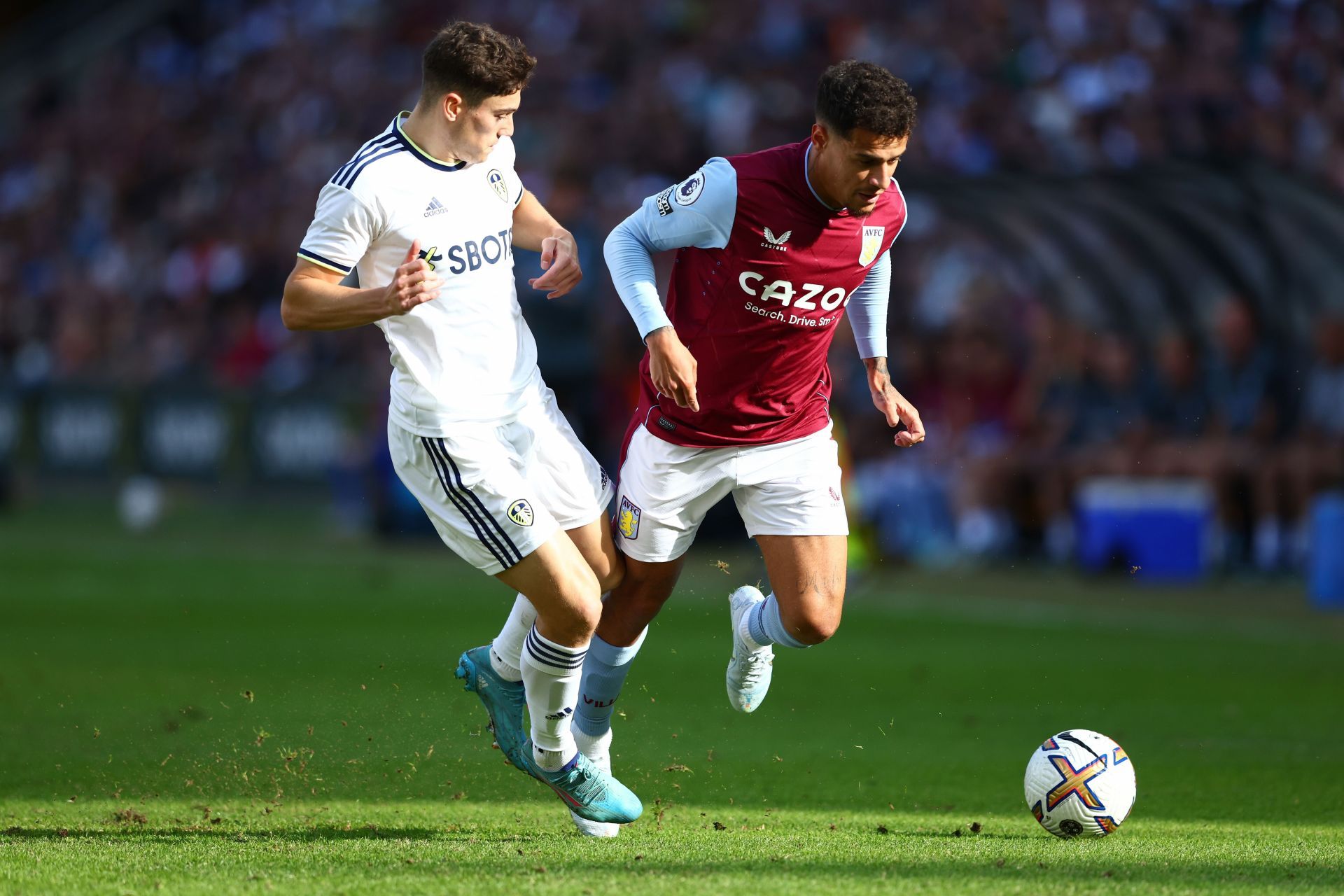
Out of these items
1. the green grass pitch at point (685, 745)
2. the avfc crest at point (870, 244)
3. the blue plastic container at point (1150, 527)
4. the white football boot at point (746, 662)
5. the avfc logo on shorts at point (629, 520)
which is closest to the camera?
the green grass pitch at point (685, 745)

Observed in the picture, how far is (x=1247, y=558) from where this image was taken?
14.1 metres

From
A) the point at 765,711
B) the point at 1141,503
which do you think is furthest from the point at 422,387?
the point at 1141,503

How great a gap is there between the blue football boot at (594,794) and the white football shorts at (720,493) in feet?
2.73

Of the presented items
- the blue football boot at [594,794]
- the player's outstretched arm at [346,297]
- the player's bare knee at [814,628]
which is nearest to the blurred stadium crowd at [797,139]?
the player's bare knee at [814,628]

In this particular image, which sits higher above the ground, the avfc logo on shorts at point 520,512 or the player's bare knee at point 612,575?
the avfc logo on shorts at point 520,512

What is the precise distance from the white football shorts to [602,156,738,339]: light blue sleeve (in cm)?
63

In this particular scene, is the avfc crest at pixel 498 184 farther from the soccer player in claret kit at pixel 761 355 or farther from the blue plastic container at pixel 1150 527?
the blue plastic container at pixel 1150 527

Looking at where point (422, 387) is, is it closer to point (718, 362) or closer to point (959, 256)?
point (718, 362)

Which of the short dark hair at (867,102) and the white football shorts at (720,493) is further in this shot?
the white football shorts at (720,493)

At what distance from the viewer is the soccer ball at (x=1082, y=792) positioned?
5.46 meters

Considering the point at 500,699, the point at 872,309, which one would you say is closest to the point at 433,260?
the point at 500,699

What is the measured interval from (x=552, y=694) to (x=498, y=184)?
1.76 m

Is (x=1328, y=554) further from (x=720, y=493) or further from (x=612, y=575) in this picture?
(x=612, y=575)

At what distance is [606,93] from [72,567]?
32.6 feet
